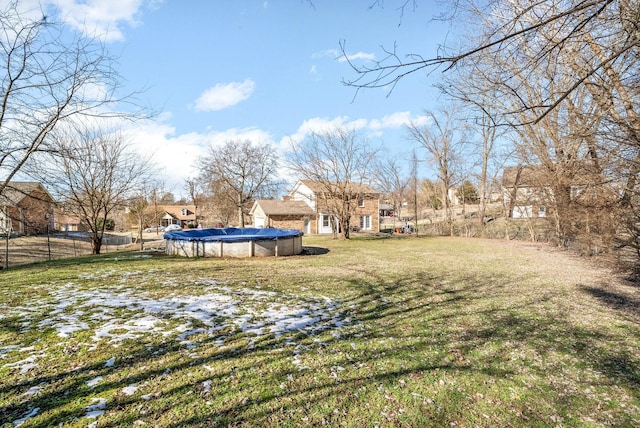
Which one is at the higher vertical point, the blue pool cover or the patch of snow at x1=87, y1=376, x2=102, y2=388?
the blue pool cover

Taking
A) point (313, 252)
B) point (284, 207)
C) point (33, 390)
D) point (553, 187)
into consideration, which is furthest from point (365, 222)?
point (33, 390)

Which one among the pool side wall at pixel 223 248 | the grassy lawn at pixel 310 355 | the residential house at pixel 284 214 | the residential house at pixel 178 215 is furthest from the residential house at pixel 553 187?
the residential house at pixel 178 215

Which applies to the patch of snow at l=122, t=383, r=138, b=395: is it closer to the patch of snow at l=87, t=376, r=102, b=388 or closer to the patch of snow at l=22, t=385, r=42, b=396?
the patch of snow at l=87, t=376, r=102, b=388

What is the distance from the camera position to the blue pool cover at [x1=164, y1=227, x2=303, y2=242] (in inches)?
499

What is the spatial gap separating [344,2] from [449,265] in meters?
9.65

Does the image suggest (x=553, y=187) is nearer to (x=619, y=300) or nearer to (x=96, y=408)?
(x=619, y=300)

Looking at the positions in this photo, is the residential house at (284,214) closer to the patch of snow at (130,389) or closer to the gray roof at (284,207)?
the gray roof at (284,207)

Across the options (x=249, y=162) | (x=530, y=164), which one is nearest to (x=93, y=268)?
(x=530, y=164)

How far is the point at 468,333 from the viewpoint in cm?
456

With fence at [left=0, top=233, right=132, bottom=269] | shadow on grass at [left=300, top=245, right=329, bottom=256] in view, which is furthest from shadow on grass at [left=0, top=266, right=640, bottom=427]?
fence at [left=0, top=233, right=132, bottom=269]

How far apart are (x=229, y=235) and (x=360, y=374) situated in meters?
16.0

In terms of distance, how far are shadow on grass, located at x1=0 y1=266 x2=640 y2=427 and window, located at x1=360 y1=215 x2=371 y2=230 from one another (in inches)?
1137

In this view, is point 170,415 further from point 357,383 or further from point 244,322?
point 244,322

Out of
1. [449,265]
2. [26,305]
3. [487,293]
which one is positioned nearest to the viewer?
[26,305]
